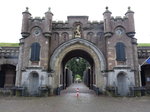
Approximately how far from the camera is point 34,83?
17891 millimetres

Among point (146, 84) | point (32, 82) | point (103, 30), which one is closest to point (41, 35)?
point (32, 82)

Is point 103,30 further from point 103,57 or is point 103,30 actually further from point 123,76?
point 123,76

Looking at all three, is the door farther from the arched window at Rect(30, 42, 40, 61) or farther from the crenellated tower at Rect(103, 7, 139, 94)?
the crenellated tower at Rect(103, 7, 139, 94)

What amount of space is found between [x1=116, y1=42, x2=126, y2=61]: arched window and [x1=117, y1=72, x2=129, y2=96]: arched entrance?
201cm

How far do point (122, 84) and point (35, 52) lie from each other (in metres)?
12.6

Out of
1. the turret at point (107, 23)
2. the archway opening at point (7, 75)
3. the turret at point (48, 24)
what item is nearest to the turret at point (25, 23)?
the turret at point (48, 24)

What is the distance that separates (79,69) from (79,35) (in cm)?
3976

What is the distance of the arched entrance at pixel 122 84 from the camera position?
17128 mm

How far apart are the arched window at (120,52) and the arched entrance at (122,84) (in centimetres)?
201

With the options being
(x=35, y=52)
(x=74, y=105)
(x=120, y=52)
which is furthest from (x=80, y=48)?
(x=74, y=105)

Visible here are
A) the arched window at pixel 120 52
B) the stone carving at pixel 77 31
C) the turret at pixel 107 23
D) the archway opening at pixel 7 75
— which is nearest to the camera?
the arched window at pixel 120 52

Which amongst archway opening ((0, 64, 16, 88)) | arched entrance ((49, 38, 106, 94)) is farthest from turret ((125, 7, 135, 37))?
archway opening ((0, 64, 16, 88))

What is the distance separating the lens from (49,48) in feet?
61.9

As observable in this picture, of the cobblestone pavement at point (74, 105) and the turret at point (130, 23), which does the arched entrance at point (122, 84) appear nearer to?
the cobblestone pavement at point (74, 105)
